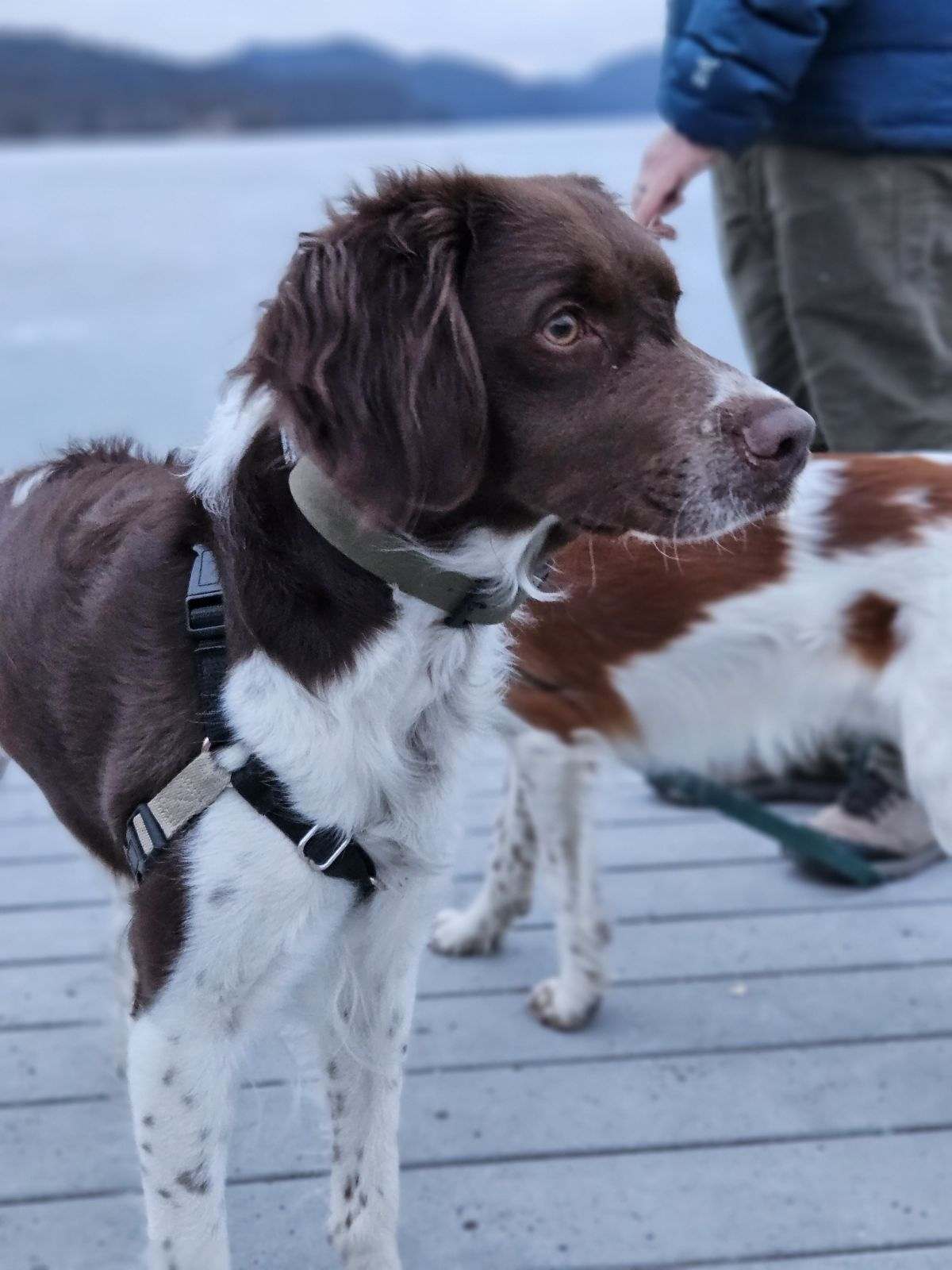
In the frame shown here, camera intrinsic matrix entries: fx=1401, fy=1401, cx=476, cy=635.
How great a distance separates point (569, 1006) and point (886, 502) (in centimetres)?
103

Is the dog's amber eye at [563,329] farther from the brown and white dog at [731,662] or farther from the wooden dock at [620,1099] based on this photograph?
the wooden dock at [620,1099]

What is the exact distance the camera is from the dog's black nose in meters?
1.48

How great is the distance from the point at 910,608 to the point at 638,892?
38.9 inches

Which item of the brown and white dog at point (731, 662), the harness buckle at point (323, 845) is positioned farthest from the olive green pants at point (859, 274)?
the harness buckle at point (323, 845)

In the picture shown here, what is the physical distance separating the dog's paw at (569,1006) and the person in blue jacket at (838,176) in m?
1.16

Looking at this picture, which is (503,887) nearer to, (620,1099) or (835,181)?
(620,1099)

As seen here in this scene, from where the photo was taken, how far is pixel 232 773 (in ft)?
4.93

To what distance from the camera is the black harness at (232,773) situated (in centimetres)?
151

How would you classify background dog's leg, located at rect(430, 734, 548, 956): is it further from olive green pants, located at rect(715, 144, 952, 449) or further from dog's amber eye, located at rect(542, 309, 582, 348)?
dog's amber eye, located at rect(542, 309, 582, 348)

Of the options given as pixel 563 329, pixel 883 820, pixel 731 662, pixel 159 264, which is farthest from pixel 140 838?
pixel 159 264

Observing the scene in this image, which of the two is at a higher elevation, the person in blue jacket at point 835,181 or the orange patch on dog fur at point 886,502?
the person in blue jacket at point 835,181

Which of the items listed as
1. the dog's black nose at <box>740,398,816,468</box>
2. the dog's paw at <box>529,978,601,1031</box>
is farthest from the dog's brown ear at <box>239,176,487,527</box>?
the dog's paw at <box>529,978,601,1031</box>

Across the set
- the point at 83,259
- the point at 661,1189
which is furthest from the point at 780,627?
the point at 83,259

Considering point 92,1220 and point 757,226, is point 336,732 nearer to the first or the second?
point 92,1220
